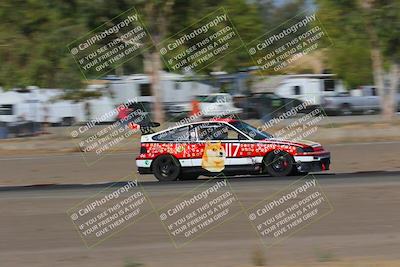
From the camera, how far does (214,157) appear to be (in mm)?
15992

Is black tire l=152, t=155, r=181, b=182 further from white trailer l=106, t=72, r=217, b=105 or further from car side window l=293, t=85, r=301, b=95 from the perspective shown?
car side window l=293, t=85, r=301, b=95

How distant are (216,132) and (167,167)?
125 cm

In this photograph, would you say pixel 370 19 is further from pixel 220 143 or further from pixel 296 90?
pixel 296 90

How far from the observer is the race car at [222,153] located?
15602mm

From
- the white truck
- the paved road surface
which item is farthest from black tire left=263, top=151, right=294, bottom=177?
the white truck

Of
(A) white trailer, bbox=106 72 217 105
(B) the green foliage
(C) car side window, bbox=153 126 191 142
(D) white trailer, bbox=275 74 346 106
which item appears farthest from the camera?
(D) white trailer, bbox=275 74 346 106

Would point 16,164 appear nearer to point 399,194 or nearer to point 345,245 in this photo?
point 399,194

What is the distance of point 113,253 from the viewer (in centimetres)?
953

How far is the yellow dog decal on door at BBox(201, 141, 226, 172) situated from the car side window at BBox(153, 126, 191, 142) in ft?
1.61

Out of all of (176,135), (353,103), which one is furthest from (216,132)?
(353,103)

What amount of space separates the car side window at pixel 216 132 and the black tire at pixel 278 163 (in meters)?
0.79

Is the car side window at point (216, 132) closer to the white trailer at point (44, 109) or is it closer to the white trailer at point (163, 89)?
the white trailer at point (44, 109)

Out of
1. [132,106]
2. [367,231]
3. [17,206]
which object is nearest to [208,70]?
[132,106]

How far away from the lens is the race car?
1560cm
